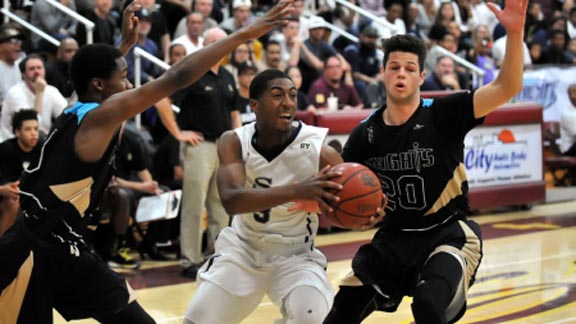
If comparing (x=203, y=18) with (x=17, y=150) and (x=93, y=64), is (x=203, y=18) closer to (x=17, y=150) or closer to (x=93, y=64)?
(x=17, y=150)

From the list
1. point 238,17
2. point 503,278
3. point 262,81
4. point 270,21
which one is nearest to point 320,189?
point 270,21

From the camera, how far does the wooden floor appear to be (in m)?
7.83

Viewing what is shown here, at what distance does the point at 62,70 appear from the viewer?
1165cm

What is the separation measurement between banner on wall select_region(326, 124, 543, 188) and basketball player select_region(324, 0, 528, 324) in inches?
285

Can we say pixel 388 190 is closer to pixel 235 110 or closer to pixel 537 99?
pixel 235 110

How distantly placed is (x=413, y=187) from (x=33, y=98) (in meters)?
6.04

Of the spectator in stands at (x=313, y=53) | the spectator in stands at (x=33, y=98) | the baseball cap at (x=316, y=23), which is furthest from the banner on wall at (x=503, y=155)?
the spectator in stands at (x=33, y=98)

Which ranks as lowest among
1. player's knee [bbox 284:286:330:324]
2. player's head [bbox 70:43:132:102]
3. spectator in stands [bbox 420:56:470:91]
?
spectator in stands [bbox 420:56:470:91]

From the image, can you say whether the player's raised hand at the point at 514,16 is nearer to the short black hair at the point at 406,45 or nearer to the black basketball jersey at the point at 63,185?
the short black hair at the point at 406,45

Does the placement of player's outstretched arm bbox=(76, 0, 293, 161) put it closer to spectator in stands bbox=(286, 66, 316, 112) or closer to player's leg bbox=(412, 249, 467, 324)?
player's leg bbox=(412, 249, 467, 324)

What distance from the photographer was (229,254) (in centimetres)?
572

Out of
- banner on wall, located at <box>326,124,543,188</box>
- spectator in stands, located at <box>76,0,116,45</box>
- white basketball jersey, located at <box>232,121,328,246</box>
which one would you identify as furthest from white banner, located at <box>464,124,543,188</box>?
white basketball jersey, located at <box>232,121,328,246</box>

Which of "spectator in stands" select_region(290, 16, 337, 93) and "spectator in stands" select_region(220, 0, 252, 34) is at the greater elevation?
"spectator in stands" select_region(220, 0, 252, 34)

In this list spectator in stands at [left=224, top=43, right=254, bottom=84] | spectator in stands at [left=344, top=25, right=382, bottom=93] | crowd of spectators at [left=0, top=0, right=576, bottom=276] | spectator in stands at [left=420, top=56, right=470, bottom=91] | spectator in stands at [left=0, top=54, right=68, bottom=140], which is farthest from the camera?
spectator in stands at [left=344, top=25, right=382, bottom=93]
